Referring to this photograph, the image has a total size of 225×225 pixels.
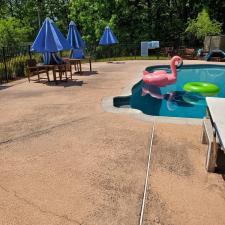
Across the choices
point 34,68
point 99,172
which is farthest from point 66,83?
point 99,172

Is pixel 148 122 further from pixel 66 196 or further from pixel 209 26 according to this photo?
pixel 209 26

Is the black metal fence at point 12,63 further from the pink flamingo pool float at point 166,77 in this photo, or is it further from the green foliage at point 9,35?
the green foliage at point 9,35

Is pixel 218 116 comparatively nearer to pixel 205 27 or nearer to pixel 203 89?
pixel 203 89

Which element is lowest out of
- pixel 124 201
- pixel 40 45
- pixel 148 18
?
pixel 124 201

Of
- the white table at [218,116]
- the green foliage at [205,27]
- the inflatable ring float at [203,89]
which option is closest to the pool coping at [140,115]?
the white table at [218,116]

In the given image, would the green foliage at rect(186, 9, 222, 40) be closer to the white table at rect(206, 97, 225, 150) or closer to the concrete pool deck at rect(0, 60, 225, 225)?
the concrete pool deck at rect(0, 60, 225, 225)

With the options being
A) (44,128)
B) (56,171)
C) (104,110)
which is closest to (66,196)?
(56,171)

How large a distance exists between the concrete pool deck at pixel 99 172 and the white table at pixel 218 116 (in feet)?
2.50

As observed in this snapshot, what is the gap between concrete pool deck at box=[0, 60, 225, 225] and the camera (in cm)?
333

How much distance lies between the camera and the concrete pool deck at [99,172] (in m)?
3.33

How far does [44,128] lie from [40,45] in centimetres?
580

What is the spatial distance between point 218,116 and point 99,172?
199 cm

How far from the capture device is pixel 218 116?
4.31 metres

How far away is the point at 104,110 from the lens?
24.4ft
